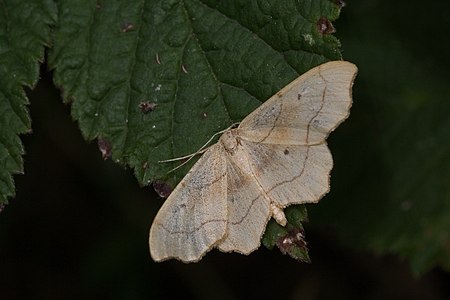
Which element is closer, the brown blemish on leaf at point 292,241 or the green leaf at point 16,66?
the brown blemish on leaf at point 292,241

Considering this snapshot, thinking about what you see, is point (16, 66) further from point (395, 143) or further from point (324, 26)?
point (395, 143)

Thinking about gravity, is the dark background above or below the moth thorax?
below

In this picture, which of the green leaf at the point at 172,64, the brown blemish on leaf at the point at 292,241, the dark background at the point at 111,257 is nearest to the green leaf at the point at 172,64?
the green leaf at the point at 172,64

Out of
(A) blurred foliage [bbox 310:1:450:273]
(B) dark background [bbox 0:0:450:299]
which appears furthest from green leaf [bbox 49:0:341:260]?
(B) dark background [bbox 0:0:450:299]

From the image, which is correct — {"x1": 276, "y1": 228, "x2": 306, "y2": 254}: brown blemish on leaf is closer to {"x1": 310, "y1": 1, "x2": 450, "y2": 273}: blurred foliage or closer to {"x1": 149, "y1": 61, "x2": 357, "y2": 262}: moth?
{"x1": 149, "y1": 61, "x2": 357, "y2": 262}: moth

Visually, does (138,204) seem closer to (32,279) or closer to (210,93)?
(32,279)

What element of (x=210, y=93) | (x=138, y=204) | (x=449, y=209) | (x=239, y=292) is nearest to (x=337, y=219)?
(x=449, y=209)

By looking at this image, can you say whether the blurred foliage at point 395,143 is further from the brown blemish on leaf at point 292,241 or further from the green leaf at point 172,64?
the brown blemish on leaf at point 292,241
